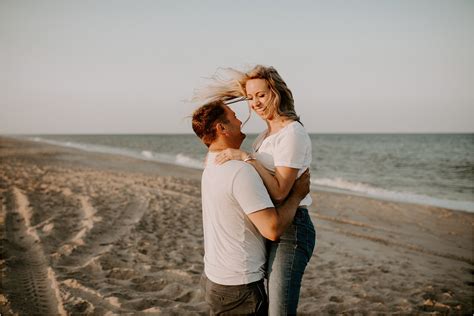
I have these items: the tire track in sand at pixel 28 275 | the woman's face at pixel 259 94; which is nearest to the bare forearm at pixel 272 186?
the woman's face at pixel 259 94

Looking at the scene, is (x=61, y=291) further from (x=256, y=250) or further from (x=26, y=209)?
(x=26, y=209)

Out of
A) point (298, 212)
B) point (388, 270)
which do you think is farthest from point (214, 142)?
point (388, 270)

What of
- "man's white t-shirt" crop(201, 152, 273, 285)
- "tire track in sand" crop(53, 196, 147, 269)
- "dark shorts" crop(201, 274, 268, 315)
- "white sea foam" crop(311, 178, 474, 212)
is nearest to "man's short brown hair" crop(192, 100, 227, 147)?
"man's white t-shirt" crop(201, 152, 273, 285)

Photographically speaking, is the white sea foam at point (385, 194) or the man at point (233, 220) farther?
the white sea foam at point (385, 194)

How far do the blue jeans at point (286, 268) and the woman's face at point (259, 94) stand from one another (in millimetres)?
915

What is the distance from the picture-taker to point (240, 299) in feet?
7.40

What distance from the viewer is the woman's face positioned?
2832 mm

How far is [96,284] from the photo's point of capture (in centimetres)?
484

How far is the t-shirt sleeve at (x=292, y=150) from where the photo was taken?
2.32m

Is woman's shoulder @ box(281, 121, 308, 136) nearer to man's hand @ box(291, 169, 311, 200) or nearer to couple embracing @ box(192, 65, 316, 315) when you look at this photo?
couple embracing @ box(192, 65, 316, 315)

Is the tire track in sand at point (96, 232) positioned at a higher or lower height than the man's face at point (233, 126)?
lower

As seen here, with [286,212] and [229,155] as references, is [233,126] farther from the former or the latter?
[286,212]

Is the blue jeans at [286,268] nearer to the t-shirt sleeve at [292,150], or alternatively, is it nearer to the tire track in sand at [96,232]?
the t-shirt sleeve at [292,150]

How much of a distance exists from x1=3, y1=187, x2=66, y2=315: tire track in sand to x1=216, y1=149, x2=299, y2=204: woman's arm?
3.20 metres
